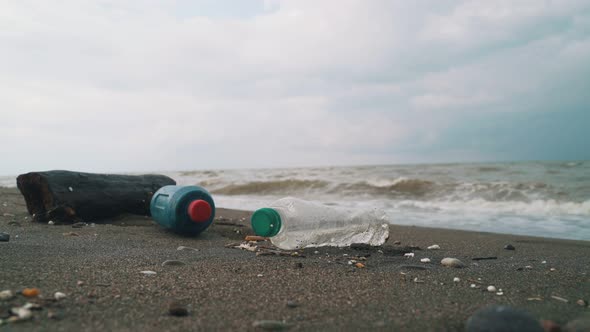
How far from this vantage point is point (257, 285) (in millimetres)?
1906

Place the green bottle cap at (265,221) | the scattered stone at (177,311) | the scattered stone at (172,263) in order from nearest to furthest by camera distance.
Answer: the scattered stone at (177,311)
the scattered stone at (172,263)
the green bottle cap at (265,221)

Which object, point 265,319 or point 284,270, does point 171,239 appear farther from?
point 265,319

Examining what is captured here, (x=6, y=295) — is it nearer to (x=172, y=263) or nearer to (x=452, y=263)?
(x=172, y=263)

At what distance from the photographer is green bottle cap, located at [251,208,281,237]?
2688 millimetres

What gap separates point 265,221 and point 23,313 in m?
1.53

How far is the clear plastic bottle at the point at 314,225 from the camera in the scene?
2717 mm

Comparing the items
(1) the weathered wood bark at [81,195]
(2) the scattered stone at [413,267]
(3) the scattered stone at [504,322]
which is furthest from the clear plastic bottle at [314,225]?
(1) the weathered wood bark at [81,195]

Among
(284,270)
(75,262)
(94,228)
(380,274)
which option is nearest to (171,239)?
(94,228)

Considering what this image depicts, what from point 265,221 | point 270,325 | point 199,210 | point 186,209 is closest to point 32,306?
point 270,325

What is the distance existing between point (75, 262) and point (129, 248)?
2.05 feet

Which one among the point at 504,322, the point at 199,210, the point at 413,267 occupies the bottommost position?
the point at 413,267

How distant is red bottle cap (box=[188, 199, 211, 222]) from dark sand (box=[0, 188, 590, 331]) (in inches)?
8.2

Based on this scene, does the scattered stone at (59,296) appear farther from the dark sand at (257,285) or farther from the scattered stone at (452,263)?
the scattered stone at (452,263)

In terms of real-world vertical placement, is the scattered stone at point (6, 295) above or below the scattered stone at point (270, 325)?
above
